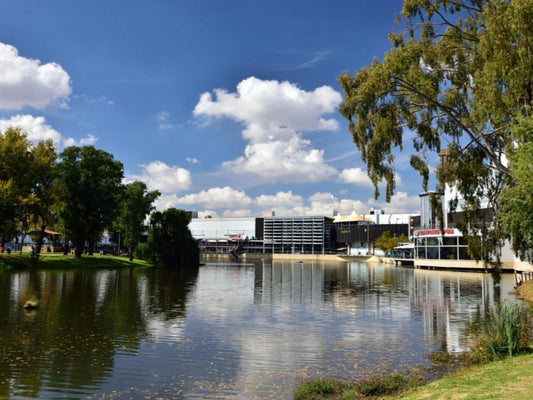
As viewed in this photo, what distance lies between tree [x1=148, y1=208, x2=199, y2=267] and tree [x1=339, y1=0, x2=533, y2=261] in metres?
78.6

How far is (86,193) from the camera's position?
89.7 m

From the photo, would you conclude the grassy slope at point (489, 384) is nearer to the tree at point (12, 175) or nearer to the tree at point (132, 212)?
the tree at point (12, 175)

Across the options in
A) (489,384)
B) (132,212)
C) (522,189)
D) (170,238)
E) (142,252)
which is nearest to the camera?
(489,384)

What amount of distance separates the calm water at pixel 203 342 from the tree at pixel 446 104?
28.3 ft

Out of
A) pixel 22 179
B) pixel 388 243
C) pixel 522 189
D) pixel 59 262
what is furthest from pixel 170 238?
pixel 388 243

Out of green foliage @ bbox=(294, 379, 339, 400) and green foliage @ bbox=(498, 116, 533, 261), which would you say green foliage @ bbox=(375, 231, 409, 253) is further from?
green foliage @ bbox=(294, 379, 339, 400)

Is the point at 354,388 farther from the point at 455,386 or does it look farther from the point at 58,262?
the point at 58,262

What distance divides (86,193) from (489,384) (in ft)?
286

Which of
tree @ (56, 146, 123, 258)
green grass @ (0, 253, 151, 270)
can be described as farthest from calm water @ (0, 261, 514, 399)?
tree @ (56, 146, 123, 258)

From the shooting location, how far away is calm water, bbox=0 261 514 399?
616 inches

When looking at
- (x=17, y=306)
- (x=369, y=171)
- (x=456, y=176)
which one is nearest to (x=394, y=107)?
(x=369, y=171)

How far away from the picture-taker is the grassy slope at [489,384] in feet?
37.9

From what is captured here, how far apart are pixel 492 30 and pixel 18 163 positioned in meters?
67.0

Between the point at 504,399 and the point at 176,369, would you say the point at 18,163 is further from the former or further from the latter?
the point at 504,399
